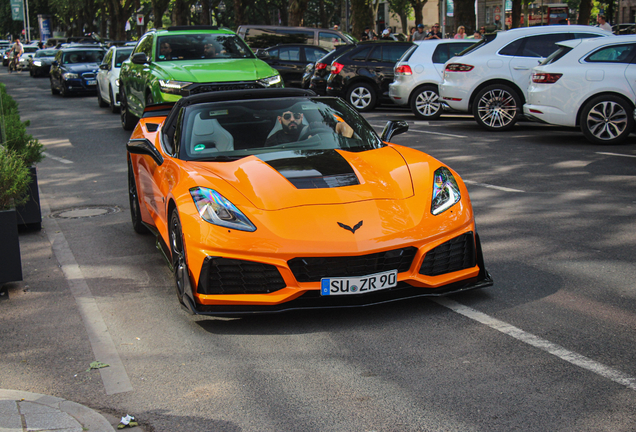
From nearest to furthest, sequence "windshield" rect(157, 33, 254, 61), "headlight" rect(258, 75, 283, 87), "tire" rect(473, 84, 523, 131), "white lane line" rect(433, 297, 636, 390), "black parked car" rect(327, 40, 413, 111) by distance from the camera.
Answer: "white lane line" rect(433, 297, 636, 390), "headlight" rect(258, 75, 283, 87), "windshield" rect(157, 33, 254, 61), "tire" rect(473, 84, 523, 131), "black parked car" rect(327, 40, 413, 111)

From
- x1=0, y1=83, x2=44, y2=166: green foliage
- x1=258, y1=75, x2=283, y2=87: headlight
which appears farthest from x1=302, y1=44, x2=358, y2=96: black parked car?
x1=0, y1=83, x2=44, y2=166: green foliage

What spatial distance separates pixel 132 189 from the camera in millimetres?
7660

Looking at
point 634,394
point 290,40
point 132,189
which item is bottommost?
point 634,394

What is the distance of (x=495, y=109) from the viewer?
1467 cm

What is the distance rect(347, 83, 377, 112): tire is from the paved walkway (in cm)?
1558

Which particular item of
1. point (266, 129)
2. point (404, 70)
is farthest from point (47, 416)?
point (404, 70)

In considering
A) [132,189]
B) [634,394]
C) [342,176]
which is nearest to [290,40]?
[132,189]

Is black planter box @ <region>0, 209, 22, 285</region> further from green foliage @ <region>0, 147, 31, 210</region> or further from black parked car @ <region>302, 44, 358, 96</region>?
black parked car @ <region>302, 44, 358, 96</region>

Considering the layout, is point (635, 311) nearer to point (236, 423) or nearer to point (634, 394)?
point (634, 394)

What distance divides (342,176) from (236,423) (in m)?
2.12

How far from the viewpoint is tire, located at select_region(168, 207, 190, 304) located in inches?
196

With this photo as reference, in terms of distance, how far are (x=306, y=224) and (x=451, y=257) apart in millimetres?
1005

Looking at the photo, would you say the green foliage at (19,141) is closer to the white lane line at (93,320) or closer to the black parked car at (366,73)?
the white lane line at (93,320)

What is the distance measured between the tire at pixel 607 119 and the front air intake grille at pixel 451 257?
8.10 metres
